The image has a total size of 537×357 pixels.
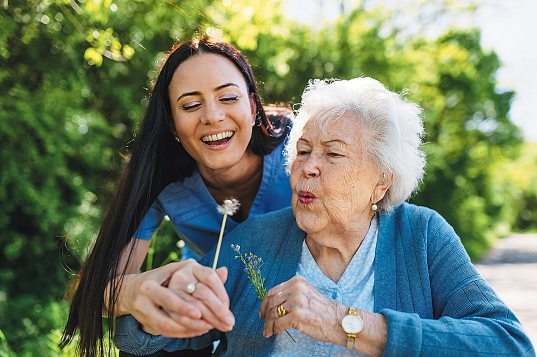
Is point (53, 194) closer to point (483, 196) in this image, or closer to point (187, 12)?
point (187, 12)

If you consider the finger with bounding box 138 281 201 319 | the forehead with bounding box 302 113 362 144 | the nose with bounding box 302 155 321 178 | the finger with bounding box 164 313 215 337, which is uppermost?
the forehead with bounding box 302 113 362 144

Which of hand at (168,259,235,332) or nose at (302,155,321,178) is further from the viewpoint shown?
nose at (302,155,321,178)

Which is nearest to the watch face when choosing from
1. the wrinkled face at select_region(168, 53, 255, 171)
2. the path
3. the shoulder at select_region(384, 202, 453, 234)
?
the shoulder at select_region(384, 202, 453, 234)

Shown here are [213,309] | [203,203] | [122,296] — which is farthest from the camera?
[203,203]

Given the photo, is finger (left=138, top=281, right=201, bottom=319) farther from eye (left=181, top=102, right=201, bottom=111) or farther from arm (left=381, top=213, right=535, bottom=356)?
eye (left=181, top=102, right=201, bottom=111)

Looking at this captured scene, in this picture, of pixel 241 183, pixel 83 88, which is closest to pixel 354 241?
pixel 241 183

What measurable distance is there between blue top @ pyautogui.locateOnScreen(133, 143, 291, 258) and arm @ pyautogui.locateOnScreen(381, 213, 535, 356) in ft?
3.44

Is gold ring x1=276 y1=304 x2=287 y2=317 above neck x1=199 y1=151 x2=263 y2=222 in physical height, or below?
below

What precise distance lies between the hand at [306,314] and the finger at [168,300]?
272 millimetres

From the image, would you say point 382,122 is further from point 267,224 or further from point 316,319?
point 316,319

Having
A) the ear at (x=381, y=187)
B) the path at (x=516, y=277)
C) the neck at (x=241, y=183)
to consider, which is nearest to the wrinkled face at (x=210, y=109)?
the neck at (x=241, y=183)

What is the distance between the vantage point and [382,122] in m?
2.46

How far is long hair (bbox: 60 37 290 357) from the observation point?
2.50 metres

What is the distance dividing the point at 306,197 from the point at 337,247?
238 mm
